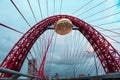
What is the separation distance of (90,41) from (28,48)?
11072 mm

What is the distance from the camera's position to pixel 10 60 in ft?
92.0

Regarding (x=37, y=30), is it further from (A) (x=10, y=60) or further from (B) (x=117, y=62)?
(B) (x=117, y=62)

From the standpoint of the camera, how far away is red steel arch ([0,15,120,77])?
94.7 feet

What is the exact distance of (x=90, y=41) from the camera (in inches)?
1323

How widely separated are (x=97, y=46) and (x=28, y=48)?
38.5 ft

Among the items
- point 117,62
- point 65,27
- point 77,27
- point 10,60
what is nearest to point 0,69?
point 65,27

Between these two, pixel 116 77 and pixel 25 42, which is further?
pixel 25 42

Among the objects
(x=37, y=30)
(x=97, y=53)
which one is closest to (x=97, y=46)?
(x=97, y=53)

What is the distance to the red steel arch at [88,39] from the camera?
94.7ft

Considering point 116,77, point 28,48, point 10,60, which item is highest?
point 28,48

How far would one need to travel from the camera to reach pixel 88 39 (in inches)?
1332

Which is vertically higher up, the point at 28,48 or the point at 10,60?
the point at 28,48

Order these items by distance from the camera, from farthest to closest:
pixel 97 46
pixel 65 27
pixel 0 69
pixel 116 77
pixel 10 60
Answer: pixel 97 46 → pixel 10 60 → pixel 65 27 → pixel 116 77 → pixel 0 69

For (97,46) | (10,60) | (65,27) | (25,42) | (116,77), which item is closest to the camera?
(116,77)
